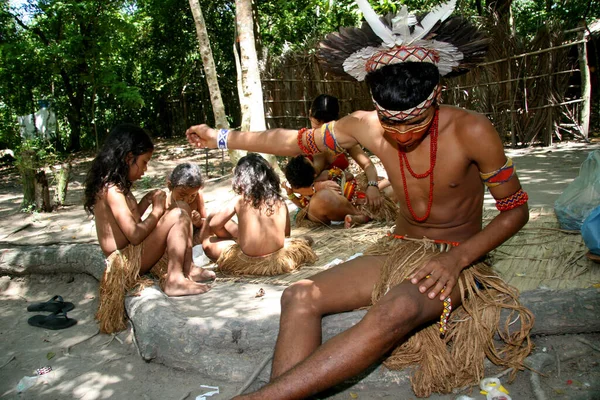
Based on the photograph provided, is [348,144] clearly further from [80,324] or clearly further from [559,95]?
[559,95]

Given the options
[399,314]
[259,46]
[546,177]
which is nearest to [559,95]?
[546,177]

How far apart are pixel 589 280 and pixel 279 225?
2140 millimetres

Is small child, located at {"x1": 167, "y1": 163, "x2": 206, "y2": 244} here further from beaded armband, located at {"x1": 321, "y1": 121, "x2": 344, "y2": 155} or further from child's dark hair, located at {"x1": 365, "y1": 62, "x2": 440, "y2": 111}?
child's dark hair, located at {"x1": 365, "y1": 62, "x2": 440, "y2": 111}

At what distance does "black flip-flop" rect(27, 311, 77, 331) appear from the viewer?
127 inches

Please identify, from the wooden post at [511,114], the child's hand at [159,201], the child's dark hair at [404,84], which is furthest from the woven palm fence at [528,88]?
the child's dark hair at [404,84]

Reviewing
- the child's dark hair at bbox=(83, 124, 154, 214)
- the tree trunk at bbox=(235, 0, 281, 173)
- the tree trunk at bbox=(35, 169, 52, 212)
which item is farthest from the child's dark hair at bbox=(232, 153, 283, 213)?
the tree trunk at bbox=(35, 169, 52, 212)

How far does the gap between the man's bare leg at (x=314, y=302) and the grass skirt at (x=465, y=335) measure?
0.09 metres

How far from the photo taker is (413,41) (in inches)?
84.7

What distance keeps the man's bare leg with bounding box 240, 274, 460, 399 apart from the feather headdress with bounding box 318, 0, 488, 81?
1060mm

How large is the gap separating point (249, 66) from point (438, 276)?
5422mm

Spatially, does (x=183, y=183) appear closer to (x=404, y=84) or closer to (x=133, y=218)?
(x=133, y=218)

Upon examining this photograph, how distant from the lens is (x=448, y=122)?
224 cm

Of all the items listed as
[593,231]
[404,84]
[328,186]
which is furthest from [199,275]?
[593,231]

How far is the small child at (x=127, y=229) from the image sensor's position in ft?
10.2
